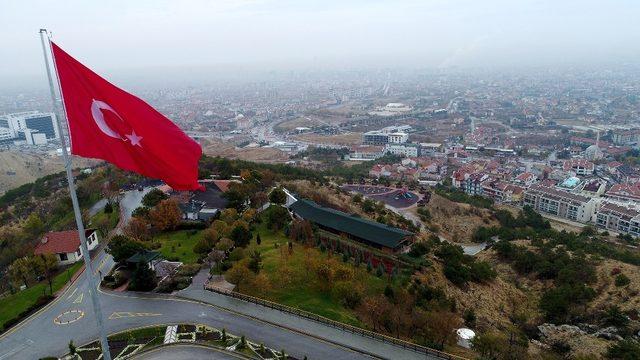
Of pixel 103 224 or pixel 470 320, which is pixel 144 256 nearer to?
pixel 103 224

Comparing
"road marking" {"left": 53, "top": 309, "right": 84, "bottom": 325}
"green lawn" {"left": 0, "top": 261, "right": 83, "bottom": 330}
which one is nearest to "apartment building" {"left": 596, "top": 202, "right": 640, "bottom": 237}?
"road marking" {"left": 53, "top": 309, "right": 84, "bottom": 325}

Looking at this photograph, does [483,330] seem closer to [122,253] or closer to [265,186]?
[122,253]

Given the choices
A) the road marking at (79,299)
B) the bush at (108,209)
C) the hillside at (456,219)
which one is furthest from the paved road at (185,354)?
the hillside at (456,219)

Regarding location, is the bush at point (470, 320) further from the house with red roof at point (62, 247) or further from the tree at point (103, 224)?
the tree at point (103, 224)

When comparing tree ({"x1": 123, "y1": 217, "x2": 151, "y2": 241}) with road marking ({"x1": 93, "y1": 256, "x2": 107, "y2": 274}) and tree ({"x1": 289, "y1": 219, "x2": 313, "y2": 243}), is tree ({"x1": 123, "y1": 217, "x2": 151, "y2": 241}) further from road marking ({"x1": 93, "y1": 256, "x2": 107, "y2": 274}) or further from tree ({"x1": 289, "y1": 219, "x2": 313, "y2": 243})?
tree ({"x1": 289, "y1": 219, "x2": 313, "y2": 243})

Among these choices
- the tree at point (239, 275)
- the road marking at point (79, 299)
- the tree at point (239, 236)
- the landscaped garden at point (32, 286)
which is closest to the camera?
the landscaped garden at point (32, 286)

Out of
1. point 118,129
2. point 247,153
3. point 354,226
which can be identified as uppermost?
point 118,129

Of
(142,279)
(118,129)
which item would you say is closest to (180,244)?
(142,279)
